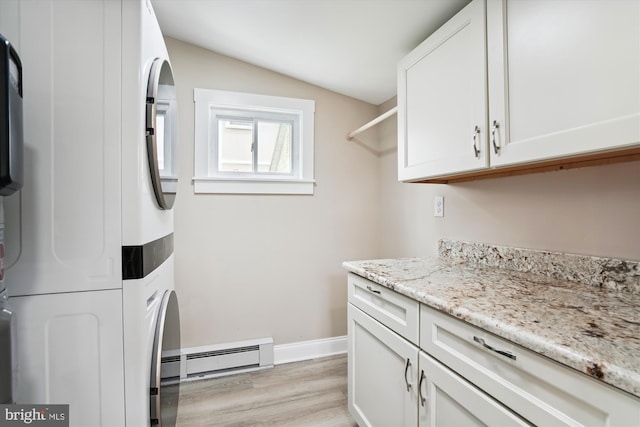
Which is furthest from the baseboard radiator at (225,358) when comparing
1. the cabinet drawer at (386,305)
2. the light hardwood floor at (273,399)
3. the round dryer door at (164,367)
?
the cabinet drawer at (386,305)

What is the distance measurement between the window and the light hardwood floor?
1363mm

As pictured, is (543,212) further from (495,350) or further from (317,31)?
(317,31)

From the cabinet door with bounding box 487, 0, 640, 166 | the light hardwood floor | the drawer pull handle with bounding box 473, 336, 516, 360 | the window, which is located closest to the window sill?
the window

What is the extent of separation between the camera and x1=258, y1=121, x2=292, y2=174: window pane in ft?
7.82

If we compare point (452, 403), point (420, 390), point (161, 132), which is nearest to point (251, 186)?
point (161, 132)

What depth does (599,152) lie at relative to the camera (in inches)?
33.3

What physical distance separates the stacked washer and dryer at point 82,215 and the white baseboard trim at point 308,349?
1407mm

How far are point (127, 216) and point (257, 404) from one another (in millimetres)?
1481

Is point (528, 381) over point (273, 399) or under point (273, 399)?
over

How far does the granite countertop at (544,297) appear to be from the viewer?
0.59 metres

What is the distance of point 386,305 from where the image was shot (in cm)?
128

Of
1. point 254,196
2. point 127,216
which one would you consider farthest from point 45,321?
point 254,196

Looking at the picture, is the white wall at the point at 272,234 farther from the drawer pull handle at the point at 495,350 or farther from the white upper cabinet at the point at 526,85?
the drawer pull handle at the point at 495,350

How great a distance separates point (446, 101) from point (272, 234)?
152 centimetres
